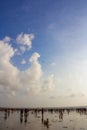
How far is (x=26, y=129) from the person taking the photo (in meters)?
39.1

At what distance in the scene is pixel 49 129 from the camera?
39219 mm

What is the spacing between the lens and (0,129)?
130 ft

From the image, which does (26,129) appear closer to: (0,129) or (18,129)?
(18,129)

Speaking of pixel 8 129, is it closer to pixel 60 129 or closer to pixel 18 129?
pixel 18 129

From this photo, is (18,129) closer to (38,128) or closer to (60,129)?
(38,128)

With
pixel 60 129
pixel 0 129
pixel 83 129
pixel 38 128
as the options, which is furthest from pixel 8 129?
pixel 83 129

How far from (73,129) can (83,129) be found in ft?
5.22

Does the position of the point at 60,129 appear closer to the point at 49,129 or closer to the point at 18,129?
the point at 49,129

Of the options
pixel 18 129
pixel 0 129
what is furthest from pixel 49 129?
pixel 0 129

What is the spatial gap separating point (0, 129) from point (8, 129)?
1.33m

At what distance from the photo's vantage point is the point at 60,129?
38938 millimetres

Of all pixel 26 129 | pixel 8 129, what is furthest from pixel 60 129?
pixel 8 129

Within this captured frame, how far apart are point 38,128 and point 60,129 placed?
156 inches

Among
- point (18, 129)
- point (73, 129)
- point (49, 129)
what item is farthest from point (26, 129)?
point (73, 129)
